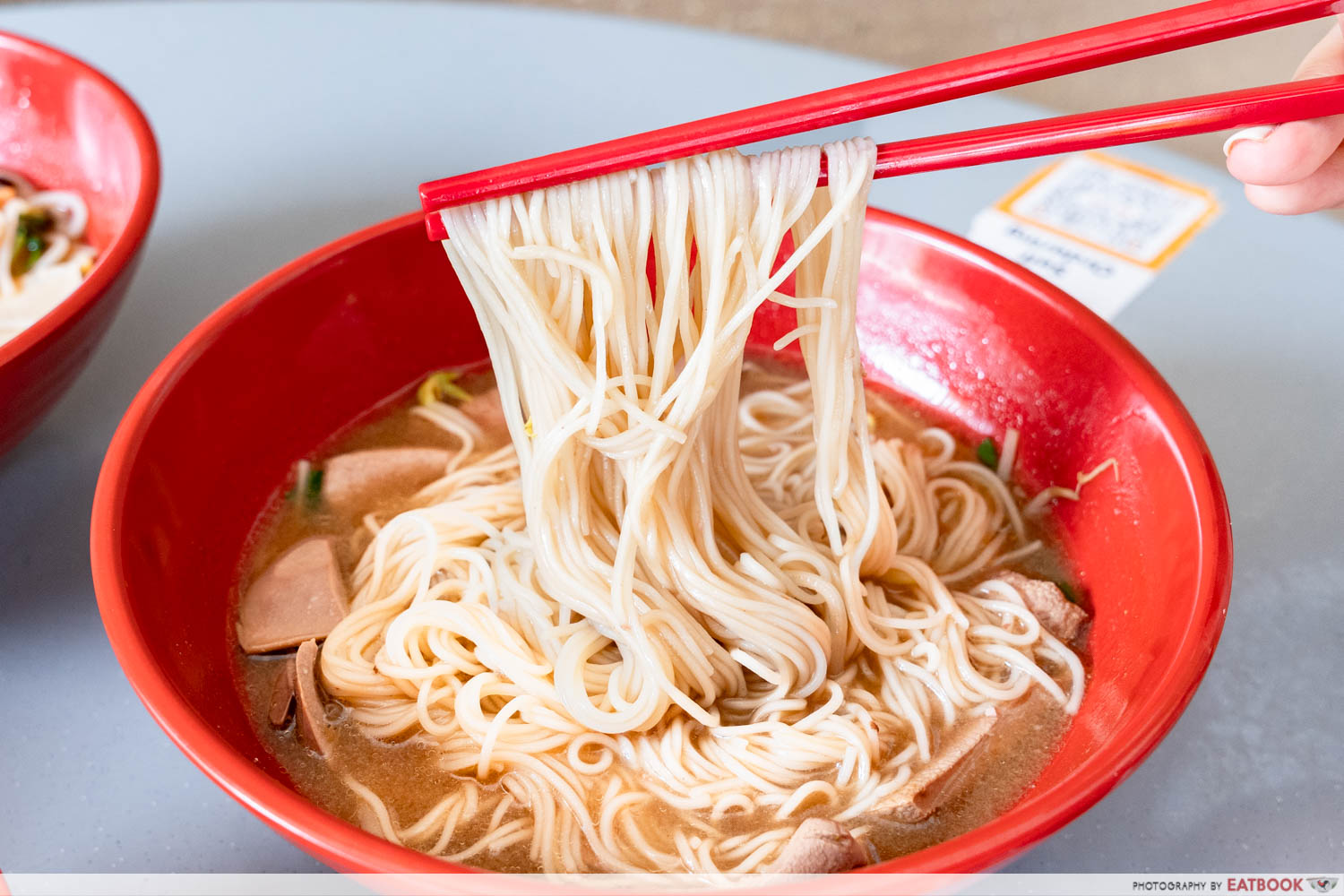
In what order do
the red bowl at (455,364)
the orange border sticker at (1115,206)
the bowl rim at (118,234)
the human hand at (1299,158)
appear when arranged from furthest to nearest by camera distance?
the orange border sticker at (1115,206)
the bowl rim at (118,234)
the human hand at (1299,158)
the red bowl at (455,364)

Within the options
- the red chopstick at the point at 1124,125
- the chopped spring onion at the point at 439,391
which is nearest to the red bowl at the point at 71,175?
the chopped spring onion at the point at 439,391

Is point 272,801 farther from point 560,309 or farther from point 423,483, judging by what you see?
point 423,483

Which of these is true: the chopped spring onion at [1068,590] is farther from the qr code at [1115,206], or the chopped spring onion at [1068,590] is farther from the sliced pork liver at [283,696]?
the sliced pork liver at [283,696]

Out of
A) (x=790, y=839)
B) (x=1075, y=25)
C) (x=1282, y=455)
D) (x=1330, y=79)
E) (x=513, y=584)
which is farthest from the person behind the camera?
(x=1075, y=25)

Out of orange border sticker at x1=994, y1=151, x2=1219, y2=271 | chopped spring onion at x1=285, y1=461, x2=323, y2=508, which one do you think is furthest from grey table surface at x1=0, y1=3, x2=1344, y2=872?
chopped spring onion at x1=285, y1=461, x2=323, y2=508

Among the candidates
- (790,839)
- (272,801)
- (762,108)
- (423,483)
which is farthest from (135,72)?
(790,839)

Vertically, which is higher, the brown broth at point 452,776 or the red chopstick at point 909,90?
the red chopstick at point 909,90

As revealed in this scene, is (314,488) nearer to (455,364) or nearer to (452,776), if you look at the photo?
(455,364)
